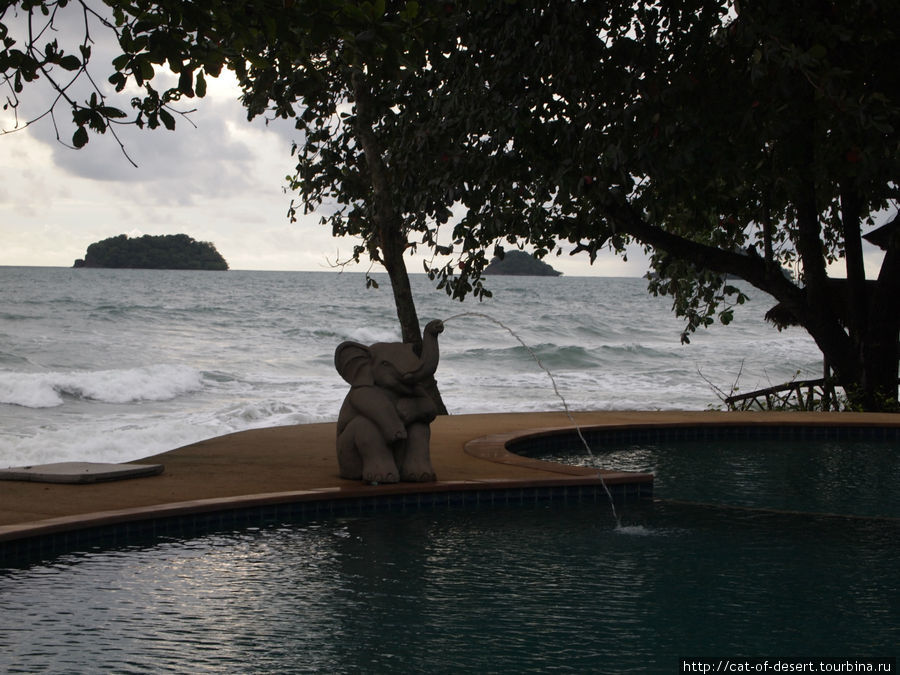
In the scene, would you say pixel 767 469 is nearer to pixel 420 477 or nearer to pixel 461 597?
pixel 420 477

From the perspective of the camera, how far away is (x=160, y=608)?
455cm

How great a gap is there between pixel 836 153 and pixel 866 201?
477 cm

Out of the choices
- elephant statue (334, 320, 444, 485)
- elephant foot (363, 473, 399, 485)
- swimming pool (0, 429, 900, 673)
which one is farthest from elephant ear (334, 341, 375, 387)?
swimming pool (0, 429, 900, 673)

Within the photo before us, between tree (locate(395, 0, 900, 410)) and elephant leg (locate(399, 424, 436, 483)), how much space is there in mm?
2862

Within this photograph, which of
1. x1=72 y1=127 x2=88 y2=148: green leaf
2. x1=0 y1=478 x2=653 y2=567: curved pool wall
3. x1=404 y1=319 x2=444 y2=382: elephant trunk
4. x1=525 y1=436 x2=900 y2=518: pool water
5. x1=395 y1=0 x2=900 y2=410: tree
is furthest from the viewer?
x1=395 y1=0 x2=900 y2=410: tree

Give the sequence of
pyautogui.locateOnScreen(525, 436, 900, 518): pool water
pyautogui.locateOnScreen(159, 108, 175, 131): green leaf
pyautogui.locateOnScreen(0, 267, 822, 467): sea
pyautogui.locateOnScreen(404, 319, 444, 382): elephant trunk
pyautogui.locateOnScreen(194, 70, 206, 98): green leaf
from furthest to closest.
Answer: pyautogui.locateOnScreen(0, 267, 822, 467): sea → pyautogui.locateOnScreen(525, 436, 900, 518): pool water → pyautogui.locateOnScreen(404, 319, 444, 382): elephant trunk → pyautogui.locateOnScreen(159, 108, 175, 131): green leaf → pyautogui.locateOnScreen(194, 70, 206, 98): green leaf

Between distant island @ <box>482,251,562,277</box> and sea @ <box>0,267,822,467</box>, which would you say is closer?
sea @ <box>0,267,822,467</box>

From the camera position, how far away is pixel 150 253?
88875mm

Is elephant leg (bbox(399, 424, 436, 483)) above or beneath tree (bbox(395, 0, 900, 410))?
beneath

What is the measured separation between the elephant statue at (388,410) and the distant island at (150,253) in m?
85.9

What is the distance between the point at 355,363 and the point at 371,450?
621 millimetres

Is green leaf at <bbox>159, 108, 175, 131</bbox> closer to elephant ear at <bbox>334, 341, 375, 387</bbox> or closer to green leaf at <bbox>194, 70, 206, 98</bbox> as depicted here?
green leaf at <bbox>194, 70, 206, 98</bbox>

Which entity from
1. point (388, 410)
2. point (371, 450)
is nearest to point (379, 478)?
point (371, 450)

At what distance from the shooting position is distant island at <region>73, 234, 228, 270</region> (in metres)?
88.2
